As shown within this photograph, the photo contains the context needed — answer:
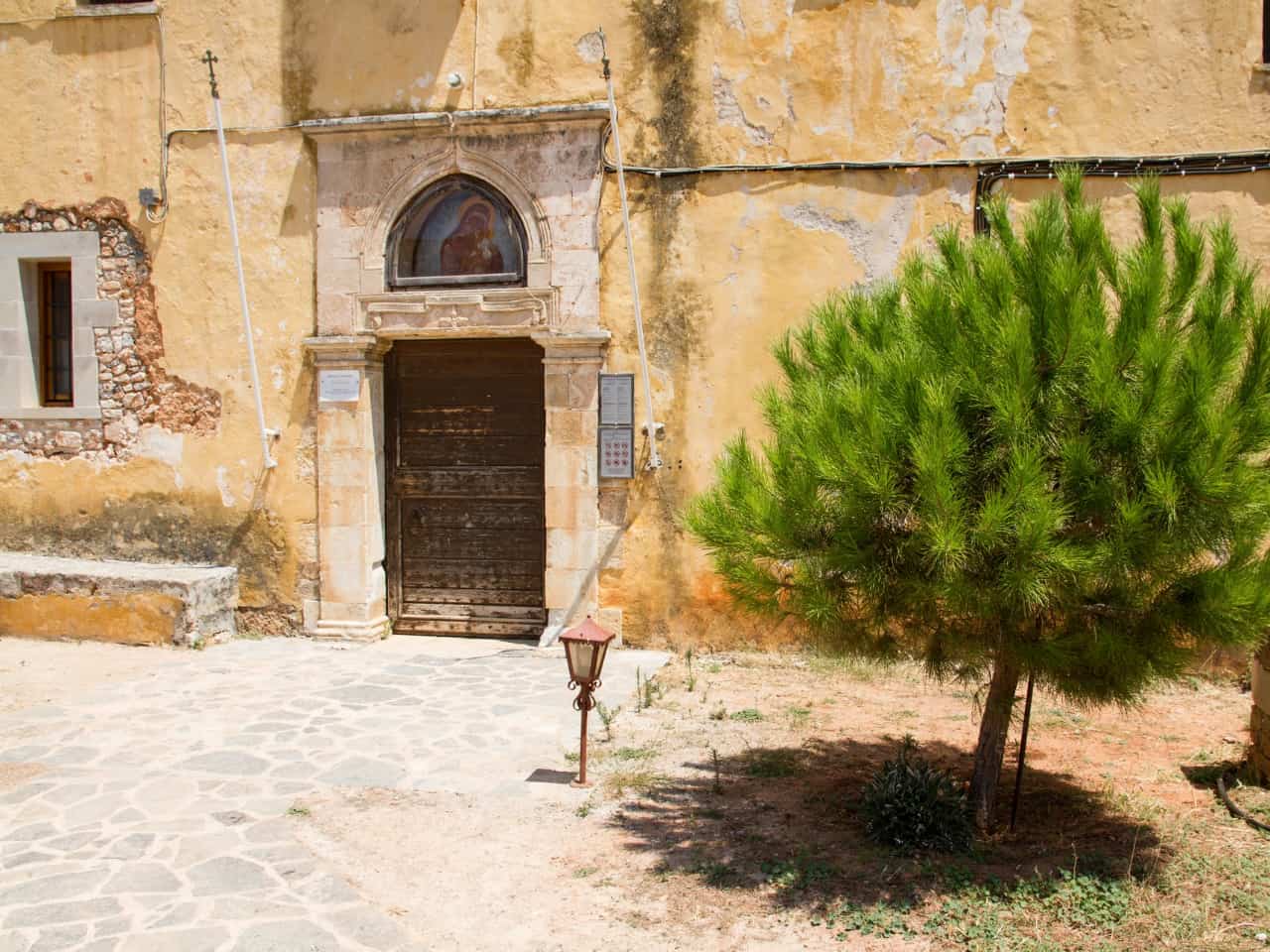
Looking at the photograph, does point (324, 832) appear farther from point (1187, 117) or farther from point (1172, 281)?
point (1187, 117)

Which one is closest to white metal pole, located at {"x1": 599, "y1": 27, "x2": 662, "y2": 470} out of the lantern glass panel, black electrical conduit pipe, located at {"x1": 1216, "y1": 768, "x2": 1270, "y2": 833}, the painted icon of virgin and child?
the painted icon of virgin and child

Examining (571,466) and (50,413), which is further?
(50,413)

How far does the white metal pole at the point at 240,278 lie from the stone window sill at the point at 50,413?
137 centimetres

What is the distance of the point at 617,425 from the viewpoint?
24.3 feet

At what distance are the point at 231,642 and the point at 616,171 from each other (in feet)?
14.6

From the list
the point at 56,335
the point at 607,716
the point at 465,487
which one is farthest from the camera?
the point at 56,335

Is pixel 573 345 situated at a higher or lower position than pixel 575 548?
higher

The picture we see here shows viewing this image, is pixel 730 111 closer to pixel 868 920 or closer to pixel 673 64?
pixel 673 64

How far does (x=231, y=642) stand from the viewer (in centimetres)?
775

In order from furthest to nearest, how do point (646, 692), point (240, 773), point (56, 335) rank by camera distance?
point (56, 335), point (646, 692), point (240, 773)

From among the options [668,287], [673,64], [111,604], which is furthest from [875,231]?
[111,604]

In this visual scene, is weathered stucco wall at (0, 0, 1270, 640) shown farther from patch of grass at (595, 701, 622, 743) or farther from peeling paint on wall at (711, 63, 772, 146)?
patch of grass at (595, 701, 622, 743)

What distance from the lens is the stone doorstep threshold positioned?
24.4ft

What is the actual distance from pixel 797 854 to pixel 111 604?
5.71 metres
